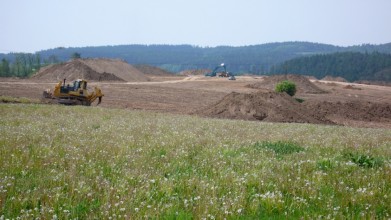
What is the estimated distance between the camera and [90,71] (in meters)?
91.4

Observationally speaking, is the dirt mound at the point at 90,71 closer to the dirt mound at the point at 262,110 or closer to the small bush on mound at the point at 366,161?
the dirt mound at the point at 262,110

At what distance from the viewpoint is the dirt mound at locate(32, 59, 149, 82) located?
90.1m

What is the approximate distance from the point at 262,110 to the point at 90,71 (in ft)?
205

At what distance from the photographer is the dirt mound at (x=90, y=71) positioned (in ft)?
296

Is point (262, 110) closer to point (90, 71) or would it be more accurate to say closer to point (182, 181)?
point (182, 181)

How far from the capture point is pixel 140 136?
14828mm

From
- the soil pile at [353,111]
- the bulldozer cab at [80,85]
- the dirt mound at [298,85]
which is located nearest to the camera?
the bulldozer cab at [80,85]

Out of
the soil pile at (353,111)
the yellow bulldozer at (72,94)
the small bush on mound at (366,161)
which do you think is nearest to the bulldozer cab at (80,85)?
the yellow bulldozer at (72,94)

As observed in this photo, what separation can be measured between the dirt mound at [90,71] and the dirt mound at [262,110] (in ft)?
182

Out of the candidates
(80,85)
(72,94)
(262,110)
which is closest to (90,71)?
(80,85)

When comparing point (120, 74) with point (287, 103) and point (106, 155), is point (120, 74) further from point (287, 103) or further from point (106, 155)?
point (106, 155)

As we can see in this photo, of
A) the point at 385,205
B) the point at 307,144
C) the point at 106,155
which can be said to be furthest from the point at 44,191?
the point at 307,144

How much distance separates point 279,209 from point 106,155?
5.50 metres

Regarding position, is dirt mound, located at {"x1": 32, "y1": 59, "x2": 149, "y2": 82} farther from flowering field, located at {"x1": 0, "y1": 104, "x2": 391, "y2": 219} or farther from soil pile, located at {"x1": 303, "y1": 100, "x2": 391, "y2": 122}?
flowering field, located at {"x1": 0, "y1": 104, "x2": 391, "y2": 219}
